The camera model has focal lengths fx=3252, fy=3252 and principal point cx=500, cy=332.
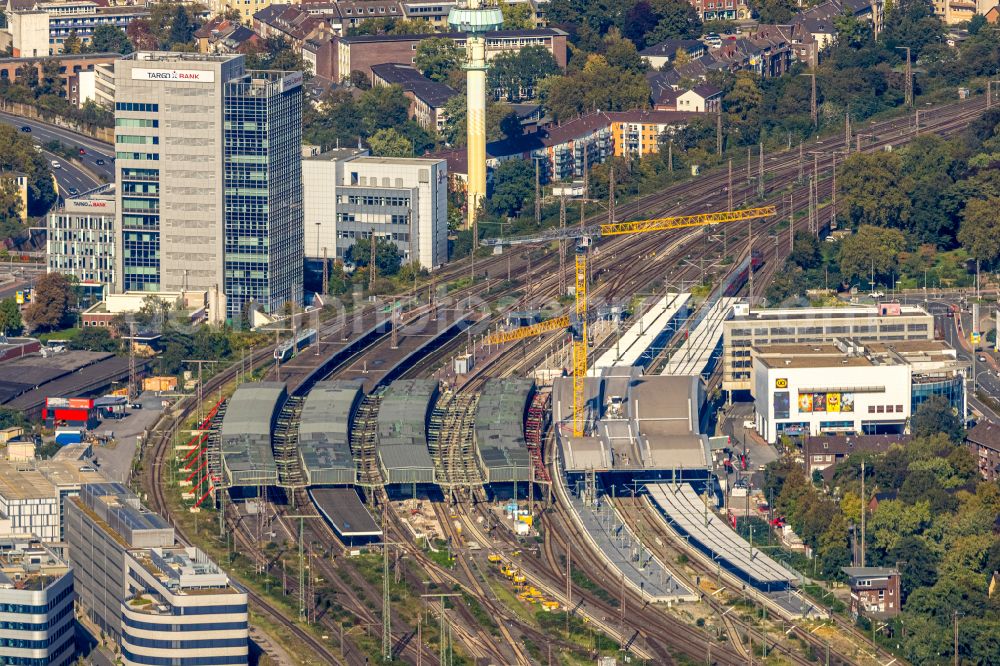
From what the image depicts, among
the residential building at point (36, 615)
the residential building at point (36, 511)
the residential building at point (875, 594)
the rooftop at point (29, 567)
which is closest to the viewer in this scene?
the residential building at point (36, 615)

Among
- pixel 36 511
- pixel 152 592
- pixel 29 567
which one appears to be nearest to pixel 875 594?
pixel 152 592

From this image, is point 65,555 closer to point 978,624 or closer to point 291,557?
point 291,557

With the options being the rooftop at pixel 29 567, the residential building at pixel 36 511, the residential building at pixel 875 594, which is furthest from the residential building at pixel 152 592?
the residential building at pixel 875 594

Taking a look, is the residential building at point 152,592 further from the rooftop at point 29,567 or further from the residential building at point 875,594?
the residential building at point 875,594

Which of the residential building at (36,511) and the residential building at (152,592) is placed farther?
the residential building at (36,511)

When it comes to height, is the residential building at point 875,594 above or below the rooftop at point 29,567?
below
